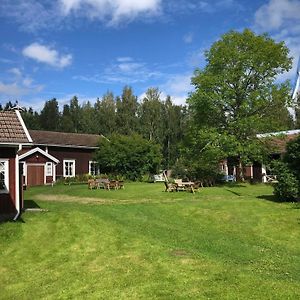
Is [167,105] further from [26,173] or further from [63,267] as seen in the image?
[63,267]

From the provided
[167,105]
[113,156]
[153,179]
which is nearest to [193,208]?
[153,179]

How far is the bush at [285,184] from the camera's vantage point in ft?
72.9

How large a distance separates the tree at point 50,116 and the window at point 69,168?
4666 cm

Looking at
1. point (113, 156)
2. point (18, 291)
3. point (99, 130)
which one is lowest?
point (18, 291)

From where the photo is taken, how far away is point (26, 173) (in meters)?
40.7

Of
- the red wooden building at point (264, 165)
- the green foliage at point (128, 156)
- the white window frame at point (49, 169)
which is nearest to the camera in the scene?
the red wooden building at point (264, 165)

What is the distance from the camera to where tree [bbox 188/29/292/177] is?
3453 cm

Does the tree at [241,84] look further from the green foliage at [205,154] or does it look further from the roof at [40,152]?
the roof at [40,152]

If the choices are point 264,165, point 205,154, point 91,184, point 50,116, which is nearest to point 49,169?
point 91,184

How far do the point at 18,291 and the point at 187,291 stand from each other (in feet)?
13.4

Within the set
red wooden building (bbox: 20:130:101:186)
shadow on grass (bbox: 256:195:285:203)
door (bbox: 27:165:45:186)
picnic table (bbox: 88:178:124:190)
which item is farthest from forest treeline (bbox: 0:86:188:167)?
shadow on grass (bbox: 256:195:285:203)

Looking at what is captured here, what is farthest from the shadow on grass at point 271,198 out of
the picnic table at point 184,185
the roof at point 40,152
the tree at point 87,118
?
the tree at point 87,118

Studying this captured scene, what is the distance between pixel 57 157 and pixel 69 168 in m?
1.82

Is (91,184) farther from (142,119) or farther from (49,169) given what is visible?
(142,119)
